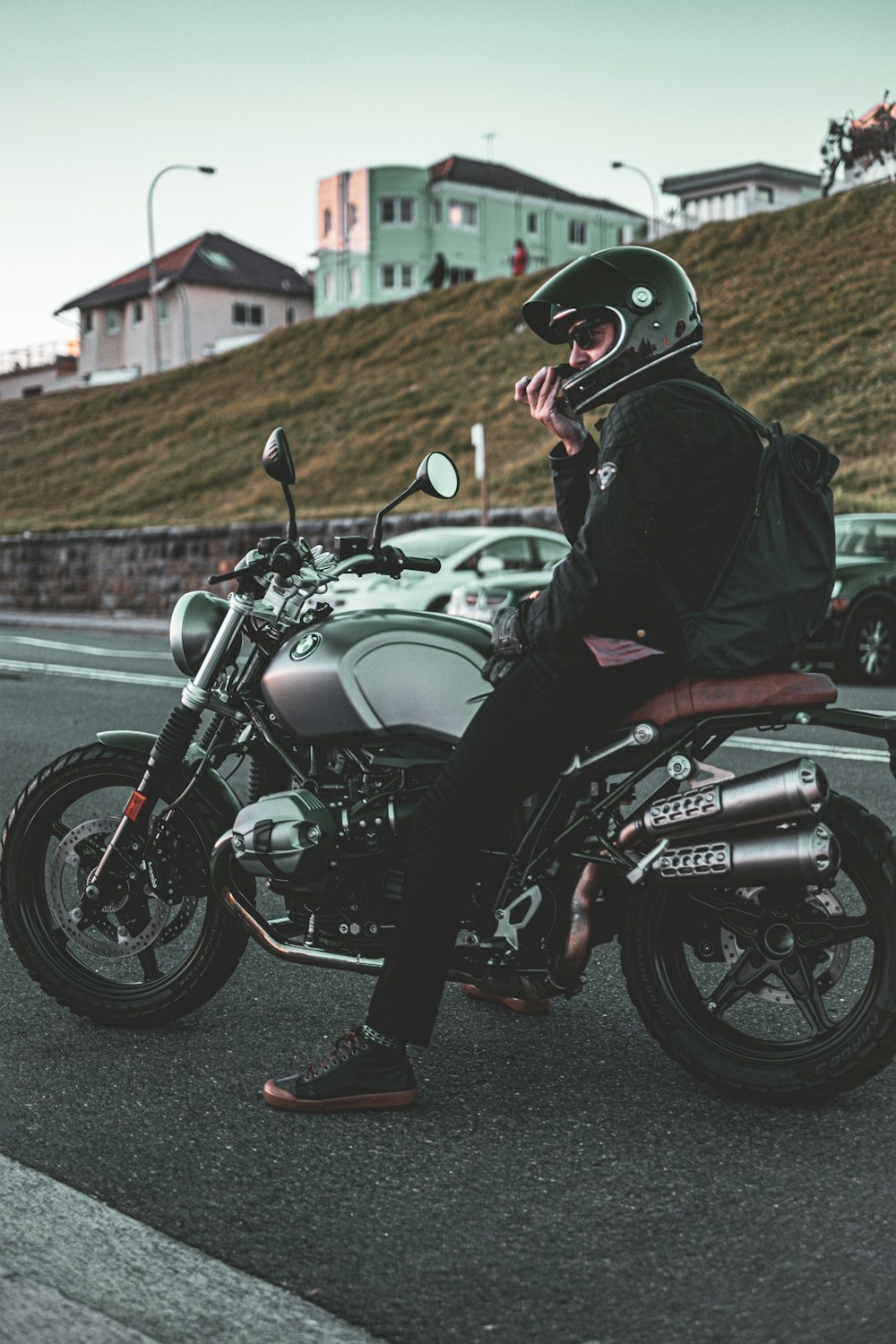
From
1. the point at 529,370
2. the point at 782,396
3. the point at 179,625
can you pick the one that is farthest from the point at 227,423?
the point at 179,625

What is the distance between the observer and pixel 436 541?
1855 centimetres

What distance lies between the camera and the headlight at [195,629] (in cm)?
399

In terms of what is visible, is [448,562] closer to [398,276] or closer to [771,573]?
[771,573]

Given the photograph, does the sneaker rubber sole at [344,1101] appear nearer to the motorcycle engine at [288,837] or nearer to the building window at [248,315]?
the motorcycle engine at [288,837]

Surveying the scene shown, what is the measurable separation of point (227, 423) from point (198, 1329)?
42.4 metres

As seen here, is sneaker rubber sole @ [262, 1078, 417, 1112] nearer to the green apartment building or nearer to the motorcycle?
the motorcycle

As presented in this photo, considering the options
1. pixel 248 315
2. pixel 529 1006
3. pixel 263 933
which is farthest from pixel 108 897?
pixel 248 315

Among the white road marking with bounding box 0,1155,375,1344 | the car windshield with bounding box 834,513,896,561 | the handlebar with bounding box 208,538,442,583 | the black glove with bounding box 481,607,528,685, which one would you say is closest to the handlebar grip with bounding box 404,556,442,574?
the handlebar with bounding box 208,538,442,583

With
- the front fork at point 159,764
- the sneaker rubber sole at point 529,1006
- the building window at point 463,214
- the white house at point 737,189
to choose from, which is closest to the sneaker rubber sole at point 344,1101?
the sneaker rubber sole at point 529,1006

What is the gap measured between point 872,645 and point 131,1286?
12.0 metres

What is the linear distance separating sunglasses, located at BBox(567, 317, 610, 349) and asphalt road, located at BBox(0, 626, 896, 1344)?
5.64ft

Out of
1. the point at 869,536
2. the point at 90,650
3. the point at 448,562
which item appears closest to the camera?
the point at 869,536

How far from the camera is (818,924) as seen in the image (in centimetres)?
348

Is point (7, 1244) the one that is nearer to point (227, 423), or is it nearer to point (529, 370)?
point (529, 370)
